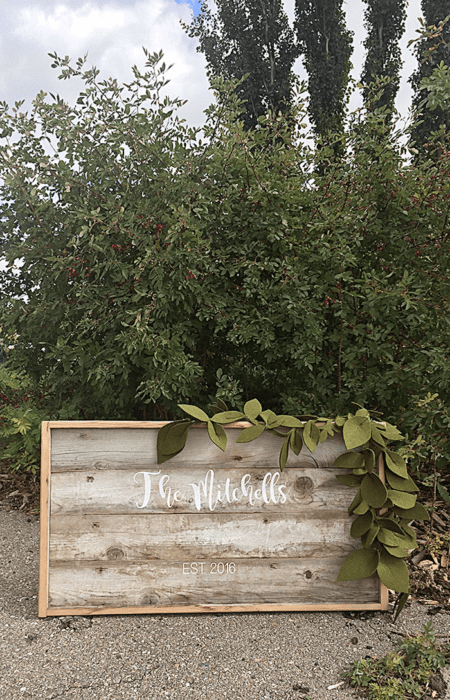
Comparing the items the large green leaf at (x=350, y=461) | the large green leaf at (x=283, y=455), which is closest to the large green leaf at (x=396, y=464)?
the large green leaf at (x=350, y=461)

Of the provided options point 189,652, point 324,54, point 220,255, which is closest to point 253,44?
point 324,54

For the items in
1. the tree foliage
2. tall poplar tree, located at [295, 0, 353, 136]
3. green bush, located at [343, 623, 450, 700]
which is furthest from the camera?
tall poplar tree, located at [295, 0, 353, 136]

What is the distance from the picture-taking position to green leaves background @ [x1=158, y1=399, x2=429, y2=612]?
7.57ft

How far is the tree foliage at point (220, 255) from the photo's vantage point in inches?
110

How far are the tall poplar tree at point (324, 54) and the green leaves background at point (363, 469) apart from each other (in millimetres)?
12015

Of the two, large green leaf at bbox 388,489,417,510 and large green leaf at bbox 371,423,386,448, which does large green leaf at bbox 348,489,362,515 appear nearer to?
large green leaf at bbox 388,489,417,510

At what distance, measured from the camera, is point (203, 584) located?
235cm

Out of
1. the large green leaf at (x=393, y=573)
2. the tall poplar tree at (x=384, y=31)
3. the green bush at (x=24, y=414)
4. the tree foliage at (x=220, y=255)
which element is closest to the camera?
the large green leaf at (x=393, y=573)

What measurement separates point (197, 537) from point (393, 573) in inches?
33.6

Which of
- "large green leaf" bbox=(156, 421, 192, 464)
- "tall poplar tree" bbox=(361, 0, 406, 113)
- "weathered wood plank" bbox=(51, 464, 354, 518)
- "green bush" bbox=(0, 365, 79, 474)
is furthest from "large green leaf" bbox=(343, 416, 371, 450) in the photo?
"tall poplar tree" bbox=(361, 0, 406, 113)

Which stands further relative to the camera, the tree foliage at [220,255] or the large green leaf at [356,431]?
the tree foliage at [220,255]

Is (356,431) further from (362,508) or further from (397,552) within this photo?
(397,552)

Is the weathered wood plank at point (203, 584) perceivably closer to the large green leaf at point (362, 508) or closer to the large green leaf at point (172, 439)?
the large green leaf at point (362, 508)

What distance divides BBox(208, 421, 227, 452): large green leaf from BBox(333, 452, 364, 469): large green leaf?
0.50 meters
